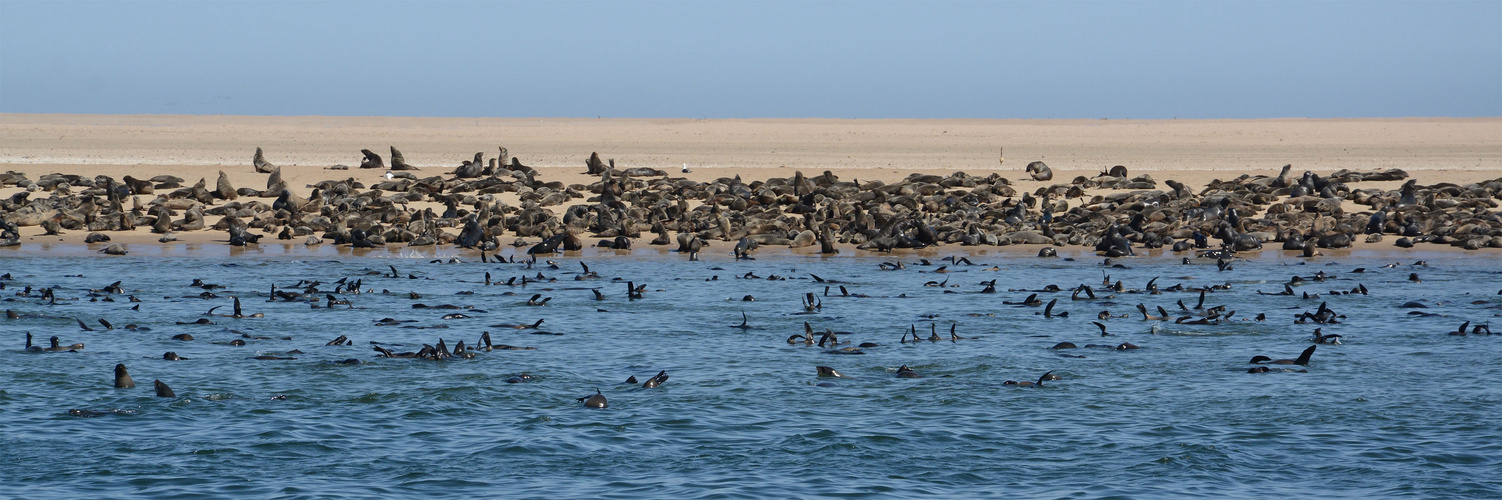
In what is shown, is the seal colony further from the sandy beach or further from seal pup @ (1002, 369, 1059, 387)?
seal pup @ (1002, 369, 1059, 387)

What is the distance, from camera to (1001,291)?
54.9 ft

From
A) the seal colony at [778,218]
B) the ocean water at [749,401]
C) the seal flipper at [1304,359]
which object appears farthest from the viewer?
the seal colony at [778,218]

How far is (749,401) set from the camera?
409 inches

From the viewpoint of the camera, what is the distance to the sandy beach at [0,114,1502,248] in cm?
3281

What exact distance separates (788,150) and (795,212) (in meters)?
21.4

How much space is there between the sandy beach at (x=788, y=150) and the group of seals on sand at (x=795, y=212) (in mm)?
1369

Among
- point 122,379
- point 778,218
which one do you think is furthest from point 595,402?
point 778,218

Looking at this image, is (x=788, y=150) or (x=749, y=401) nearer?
(x=749, y=401)

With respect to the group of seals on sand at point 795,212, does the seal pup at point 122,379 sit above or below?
below

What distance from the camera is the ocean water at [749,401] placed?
834 centimetres

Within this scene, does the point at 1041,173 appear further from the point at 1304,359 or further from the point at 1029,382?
the point at 1029,382

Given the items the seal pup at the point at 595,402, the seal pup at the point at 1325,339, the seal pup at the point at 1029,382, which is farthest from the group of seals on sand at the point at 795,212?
the seal pup at the point at 595,402

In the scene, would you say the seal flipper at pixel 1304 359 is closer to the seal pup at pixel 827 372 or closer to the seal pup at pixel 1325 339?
the seal pup at pixel 1325 339

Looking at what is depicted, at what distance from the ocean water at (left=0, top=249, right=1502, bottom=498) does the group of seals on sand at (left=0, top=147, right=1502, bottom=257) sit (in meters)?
5.35
